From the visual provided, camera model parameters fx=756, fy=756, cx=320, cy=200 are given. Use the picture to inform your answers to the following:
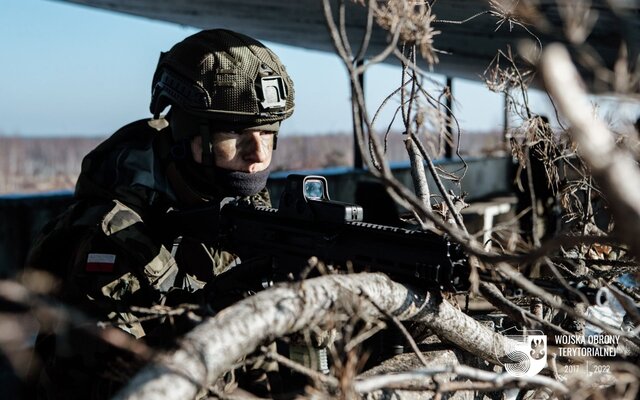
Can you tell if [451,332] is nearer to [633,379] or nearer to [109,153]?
[633,379]

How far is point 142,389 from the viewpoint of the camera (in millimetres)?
1665

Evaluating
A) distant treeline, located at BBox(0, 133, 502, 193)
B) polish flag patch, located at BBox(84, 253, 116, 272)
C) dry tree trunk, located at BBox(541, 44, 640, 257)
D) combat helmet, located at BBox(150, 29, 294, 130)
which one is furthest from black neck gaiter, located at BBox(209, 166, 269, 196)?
distant treeline, located at BBox(0, 133, 502, 193)

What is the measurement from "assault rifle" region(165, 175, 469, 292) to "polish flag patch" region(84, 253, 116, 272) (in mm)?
381

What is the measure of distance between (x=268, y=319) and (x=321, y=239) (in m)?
0.67

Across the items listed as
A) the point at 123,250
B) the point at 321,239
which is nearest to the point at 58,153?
the point at 123,250

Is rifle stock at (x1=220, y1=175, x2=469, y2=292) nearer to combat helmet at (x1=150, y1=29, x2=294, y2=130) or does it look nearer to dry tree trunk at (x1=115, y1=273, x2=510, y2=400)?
dry tree trunk at (x1=115, y1=273, x2=510, y2=400)

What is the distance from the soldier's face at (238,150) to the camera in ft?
10.5

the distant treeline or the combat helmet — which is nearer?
the combat helmet

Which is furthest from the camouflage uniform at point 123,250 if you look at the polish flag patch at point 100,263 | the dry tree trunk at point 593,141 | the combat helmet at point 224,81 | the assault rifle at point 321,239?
the dry tree trunk at point 593,141

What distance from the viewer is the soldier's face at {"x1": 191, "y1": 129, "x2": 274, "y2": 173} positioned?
3.20 metres

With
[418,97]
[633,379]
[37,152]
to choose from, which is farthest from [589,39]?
[37,152]

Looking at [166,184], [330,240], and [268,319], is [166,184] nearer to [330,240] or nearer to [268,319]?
[330,240]

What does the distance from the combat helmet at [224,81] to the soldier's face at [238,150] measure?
2.4 inches

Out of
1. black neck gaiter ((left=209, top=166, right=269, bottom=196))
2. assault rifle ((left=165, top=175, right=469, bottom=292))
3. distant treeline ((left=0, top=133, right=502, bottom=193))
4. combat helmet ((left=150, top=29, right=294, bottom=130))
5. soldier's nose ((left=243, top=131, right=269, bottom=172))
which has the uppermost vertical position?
combat helmet ((left=150, top=29, right=294, bottom=130))
